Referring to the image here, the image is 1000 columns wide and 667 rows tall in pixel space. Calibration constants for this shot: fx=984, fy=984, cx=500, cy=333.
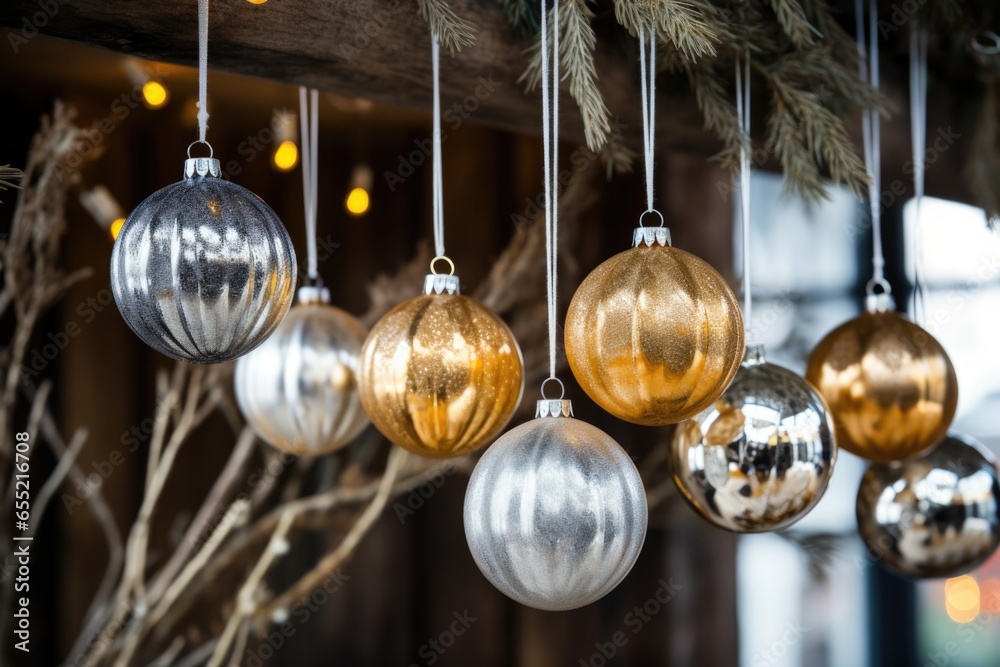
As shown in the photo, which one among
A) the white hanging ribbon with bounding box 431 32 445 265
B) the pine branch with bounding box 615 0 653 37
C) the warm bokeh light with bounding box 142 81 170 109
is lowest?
the white hanging ribbon with bounding box 431 32 445 265

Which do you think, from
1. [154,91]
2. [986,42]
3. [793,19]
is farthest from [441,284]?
[154,91]

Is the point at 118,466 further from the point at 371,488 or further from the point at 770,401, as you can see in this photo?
the point at 770,401

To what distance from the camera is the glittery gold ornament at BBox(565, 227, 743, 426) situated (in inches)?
34.2

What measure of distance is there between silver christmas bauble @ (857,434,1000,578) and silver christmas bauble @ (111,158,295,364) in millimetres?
1026

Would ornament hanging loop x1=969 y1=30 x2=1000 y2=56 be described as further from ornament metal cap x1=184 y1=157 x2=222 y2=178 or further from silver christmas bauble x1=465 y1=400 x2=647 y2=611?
ornament metal cap x1=184 y1=157 x2=222 y2=178

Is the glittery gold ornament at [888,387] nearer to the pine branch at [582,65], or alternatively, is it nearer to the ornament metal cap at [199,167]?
the pine branch at [582,65]

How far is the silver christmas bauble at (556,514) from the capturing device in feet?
2.72

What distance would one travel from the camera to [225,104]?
8.71ft

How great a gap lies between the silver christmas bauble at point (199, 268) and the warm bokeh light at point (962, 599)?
281cm

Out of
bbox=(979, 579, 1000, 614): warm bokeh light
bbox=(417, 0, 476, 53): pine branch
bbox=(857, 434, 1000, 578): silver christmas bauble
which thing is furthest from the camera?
bbox=(979, 579, 1000, 614): warm bokeh light

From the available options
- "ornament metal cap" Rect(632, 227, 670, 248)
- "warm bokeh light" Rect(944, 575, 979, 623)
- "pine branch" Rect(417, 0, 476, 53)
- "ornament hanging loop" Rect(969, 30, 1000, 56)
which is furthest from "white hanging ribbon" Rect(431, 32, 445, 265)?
"warm bokeh light" Rect(944, 575, 979, 623)

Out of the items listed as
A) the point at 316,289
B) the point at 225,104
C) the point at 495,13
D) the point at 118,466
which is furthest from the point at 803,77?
the point at 118,466

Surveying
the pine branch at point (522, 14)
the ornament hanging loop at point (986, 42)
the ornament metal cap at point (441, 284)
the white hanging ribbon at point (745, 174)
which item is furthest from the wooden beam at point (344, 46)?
the ornament hanging loop at point (986, 42)

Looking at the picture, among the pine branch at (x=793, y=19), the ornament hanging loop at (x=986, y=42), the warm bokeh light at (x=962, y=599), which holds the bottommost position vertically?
the warm bokeh light at (x=962, y=599)
